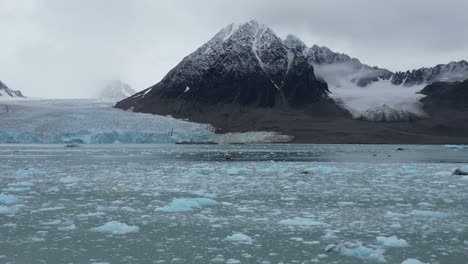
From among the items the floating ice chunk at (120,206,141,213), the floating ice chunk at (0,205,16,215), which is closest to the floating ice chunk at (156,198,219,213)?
the floating ice chunk at (120,206,141,213)

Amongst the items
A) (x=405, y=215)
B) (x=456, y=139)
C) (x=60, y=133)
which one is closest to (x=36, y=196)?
(x=405, y=215)

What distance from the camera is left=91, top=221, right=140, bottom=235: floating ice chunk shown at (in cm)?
1476

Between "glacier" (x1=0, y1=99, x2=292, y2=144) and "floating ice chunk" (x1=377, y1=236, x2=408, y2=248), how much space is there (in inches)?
4013

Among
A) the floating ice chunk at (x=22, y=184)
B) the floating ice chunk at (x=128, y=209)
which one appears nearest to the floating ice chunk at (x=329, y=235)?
the floating ice chunk at (x=128, y=209)

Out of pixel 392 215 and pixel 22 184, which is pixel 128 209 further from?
pixel 22 184

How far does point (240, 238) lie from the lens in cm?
1367

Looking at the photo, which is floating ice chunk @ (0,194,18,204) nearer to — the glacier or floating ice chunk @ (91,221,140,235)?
floating ice chunk @ (91,221,140,235)

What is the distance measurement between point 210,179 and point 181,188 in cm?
498

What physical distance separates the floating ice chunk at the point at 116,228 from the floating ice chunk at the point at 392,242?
22.3ft

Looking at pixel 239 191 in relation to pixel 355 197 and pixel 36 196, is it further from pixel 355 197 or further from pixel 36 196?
pixel 36 196

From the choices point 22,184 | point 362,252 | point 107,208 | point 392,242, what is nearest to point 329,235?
point 392,242

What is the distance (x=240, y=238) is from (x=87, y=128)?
102 m

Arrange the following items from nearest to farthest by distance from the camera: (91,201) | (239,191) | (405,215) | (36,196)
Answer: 1. (405,215)
2. (91,201)
3. (36,196)
4. (239,191)

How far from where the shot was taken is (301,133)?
504ft
